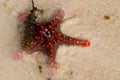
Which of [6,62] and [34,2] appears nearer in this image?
[6,62]

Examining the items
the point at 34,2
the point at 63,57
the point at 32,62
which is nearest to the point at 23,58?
the point at 32,62

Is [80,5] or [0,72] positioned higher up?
[80,5]

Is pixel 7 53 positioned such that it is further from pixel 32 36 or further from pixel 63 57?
pixel 63 57

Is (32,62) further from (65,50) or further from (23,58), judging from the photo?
(65,50)

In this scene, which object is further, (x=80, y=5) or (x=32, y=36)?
(x=80, y=5)

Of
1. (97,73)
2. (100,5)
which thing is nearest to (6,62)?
(97,73)

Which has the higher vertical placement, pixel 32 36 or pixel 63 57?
pixel 32 36
